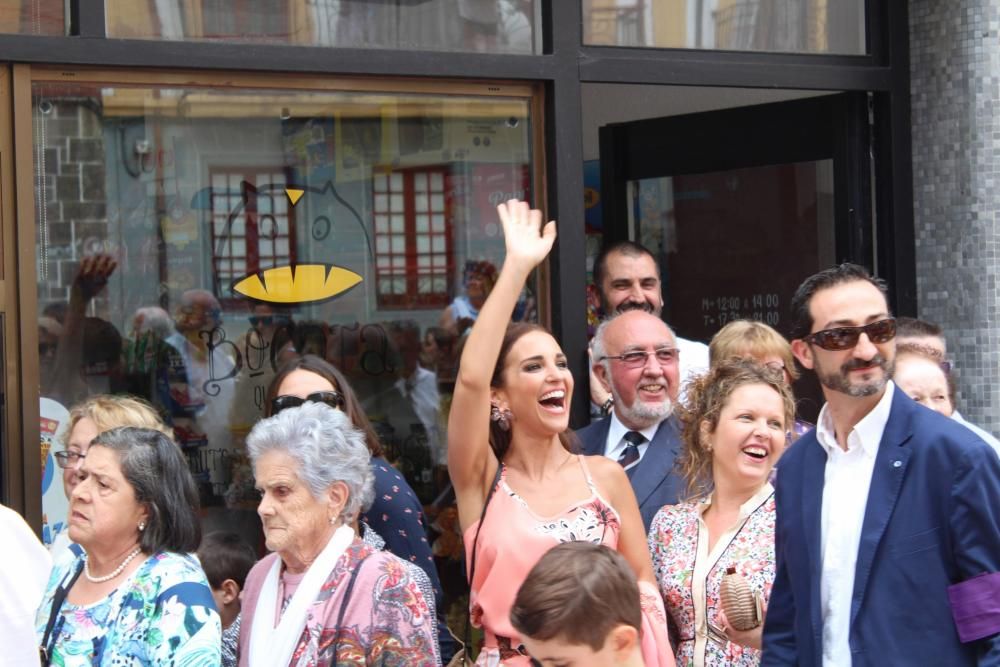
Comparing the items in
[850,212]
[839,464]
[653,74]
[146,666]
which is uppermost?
[653,74]

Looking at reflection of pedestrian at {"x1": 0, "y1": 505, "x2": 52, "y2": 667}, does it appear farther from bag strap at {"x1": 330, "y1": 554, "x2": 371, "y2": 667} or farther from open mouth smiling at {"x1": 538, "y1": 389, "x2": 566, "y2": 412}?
open mouth smiling at {"x1": 538, "y1": 389, "x2": 566, "y2": 412}

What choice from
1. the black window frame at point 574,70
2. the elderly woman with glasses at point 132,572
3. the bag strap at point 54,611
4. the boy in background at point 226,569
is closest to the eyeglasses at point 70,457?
the black window frame at point 574,70

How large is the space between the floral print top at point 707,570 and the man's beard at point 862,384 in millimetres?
708

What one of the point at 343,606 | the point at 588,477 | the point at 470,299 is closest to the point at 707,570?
the point at 588,477

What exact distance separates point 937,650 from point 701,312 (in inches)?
169

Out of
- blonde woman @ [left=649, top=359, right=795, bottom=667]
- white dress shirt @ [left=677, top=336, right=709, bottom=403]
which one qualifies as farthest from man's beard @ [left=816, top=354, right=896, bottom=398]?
white dress shirt @ [left=677, top=336, right=709, bottom=403]

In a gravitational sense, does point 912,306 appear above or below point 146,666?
above

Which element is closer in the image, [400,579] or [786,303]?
[400,579]

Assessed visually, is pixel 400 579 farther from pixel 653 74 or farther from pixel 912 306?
pixel 912 306

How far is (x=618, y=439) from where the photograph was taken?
484 centimetres

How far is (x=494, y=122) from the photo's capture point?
5695mm

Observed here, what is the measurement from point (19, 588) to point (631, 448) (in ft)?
7.31


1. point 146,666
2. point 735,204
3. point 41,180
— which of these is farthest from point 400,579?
point 735,204

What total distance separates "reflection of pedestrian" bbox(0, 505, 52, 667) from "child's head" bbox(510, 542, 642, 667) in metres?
1.17
